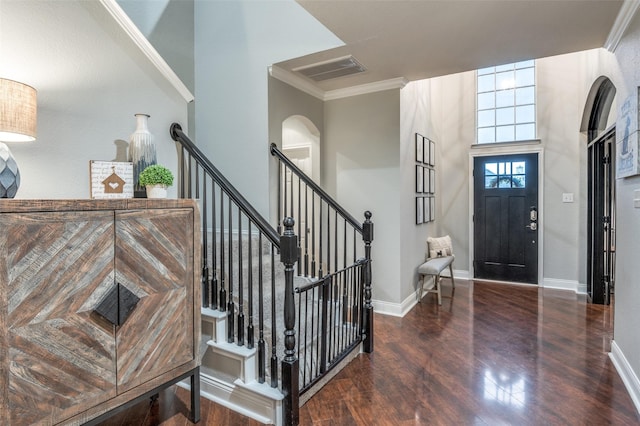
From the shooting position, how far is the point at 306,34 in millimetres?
3123

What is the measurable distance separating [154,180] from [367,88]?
2828 mm

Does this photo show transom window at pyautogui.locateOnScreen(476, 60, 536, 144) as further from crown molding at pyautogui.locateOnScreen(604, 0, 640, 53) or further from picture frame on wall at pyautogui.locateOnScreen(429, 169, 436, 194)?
crown molding at pyautogui.locateOnScreen(604, 0, 640, 53)

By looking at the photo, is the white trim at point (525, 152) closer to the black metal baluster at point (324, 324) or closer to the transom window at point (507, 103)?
the transom window at point (507, 103)

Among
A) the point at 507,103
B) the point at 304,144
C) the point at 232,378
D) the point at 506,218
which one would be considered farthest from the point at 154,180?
the point at 507,103

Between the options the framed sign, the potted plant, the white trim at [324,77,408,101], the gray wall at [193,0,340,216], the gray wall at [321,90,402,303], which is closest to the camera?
the framed sign

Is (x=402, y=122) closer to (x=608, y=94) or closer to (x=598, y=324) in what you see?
(x=608, y=94)

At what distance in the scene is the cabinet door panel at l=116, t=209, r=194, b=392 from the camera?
5.36 feet

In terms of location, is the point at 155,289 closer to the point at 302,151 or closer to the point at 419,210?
the point at 302,151

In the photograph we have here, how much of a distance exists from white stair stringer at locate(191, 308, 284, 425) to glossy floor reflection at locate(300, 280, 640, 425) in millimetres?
255

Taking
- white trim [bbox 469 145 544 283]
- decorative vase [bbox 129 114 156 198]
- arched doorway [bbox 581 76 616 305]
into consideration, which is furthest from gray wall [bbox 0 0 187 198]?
white trim [bbox 469 145 544 283]

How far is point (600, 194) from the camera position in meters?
4.30

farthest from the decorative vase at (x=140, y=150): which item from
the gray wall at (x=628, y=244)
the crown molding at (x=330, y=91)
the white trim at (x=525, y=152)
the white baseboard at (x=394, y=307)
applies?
the white trim at (x=525, y=152)

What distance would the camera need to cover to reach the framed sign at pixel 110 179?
1901 millimetres

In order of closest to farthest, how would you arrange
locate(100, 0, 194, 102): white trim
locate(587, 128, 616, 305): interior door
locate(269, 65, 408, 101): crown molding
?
locate(100, 0, 194, 102): white trim < locate(269, 65, 408, 101): crown molding < locate(587, 128, 616, 305): interior door
